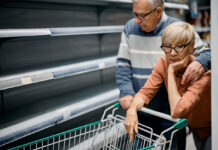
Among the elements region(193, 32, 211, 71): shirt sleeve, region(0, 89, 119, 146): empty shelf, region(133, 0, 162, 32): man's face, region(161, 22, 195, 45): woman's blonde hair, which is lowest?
region(0, 89, 119, 146): empty shelf

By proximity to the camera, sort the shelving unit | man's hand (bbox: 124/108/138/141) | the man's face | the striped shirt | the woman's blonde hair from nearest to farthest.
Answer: the woman's blonde hair, man's hand (bbox: 124/108/138/141), the man's face, the striped shirt, the shelving unit

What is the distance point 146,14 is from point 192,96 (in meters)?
0.61

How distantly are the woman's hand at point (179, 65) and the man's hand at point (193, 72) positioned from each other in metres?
0.03

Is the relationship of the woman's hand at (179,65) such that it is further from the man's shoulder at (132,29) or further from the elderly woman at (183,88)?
the man's shoulder at (132,29)

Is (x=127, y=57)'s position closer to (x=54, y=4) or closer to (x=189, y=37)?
(x=189, y=37)

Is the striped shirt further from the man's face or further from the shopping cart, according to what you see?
the shopping cart

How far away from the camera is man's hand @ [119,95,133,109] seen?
1417 mm

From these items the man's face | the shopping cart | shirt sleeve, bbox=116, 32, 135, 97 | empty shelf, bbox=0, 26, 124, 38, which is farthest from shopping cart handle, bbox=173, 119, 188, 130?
empty shelf, bbox=0, 26, 124, 38

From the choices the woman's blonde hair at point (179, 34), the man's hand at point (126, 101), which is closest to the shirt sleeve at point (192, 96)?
the woman's blonde hair at point (179, 34)

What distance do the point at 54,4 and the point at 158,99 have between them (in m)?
1.72

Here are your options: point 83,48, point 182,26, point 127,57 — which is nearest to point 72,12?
point 83,48

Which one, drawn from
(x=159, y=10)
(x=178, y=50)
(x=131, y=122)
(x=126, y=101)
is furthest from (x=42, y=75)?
(x=178, y=50)

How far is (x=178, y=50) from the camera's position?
1127mm

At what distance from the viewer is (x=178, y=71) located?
1.23 meters
